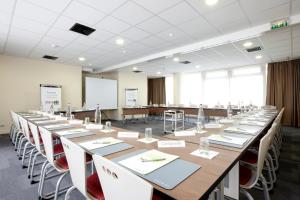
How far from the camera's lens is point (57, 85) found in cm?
671

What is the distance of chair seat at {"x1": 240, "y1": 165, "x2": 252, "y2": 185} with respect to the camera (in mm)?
1407

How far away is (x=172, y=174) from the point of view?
88 centimetres

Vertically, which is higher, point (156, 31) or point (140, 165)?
point (156, 31)

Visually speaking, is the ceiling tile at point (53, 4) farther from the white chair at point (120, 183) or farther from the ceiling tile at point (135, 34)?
the white chair at point (120, 183)

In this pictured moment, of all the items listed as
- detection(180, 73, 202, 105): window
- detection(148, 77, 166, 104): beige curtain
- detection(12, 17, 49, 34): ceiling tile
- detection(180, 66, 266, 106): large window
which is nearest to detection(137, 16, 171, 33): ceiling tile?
detection(12, 17, 49, 34): ceiling tile

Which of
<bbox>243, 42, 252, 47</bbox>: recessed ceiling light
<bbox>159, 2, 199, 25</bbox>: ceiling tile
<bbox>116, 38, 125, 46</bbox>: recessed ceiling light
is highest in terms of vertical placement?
<bbox>116, 38, 125, 46</bbox>: recessed ceiling light

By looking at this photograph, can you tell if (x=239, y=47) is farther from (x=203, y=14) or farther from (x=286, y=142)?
(x=286, y=142)

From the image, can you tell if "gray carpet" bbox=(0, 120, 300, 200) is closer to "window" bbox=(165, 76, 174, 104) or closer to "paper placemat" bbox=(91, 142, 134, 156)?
"paper placemat" bbox=(91, 142, 134, 156)

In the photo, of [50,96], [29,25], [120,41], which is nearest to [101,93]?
[50,96]

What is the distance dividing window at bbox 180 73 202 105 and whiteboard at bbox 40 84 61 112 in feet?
22.9

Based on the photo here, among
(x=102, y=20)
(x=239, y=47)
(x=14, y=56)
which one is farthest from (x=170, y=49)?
(x=14, y=56)

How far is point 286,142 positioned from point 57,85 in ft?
27.1

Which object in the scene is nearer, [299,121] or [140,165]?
[140,165]

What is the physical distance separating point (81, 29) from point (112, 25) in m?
0.78
